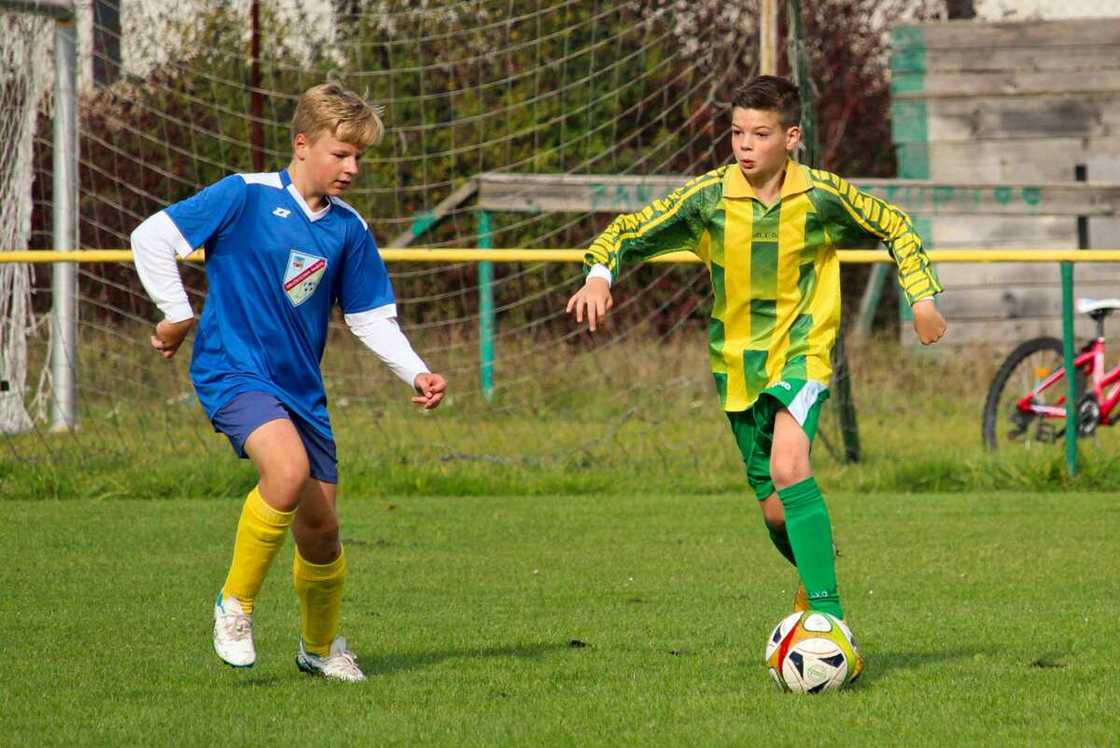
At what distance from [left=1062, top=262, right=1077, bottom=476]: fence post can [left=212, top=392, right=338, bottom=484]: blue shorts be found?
18.9 feet

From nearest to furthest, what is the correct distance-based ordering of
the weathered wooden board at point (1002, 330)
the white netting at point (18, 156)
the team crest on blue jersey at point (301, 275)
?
the team crest on blue jersey at point (301, 275), the white netting at point (18, 156), the weathered wooden board at point (1002, 330)

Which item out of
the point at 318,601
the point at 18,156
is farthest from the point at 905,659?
the point at 18,156

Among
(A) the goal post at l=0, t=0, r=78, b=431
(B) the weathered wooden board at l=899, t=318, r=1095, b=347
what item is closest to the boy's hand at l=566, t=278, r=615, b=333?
(A) the goal post at l=0, t=0, r=78, b=431

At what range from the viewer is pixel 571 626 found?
571cm

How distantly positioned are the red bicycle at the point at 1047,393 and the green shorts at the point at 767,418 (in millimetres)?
5172

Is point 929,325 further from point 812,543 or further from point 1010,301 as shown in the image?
point 1010,301

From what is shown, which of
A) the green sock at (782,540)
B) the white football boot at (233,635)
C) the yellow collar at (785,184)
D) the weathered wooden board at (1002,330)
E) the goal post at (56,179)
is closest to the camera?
the white football boot at (233,635)

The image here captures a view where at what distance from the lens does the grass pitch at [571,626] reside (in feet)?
13.9

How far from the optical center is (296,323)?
4.85 m

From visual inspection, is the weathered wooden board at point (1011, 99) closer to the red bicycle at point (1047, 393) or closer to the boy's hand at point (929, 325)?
the red bicycle at point (1047, 393)

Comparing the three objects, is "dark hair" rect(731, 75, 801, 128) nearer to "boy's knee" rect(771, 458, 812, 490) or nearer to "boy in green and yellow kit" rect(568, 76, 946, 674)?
"boy in green and yellow kit" rect(568, 76, 946, 674)

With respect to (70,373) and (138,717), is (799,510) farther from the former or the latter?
(70,373)

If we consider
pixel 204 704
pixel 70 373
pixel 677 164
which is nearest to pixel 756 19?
pixel 677 164

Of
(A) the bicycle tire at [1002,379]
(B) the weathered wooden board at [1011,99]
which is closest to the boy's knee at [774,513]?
(A) the bicycle tire at [1002,379]
